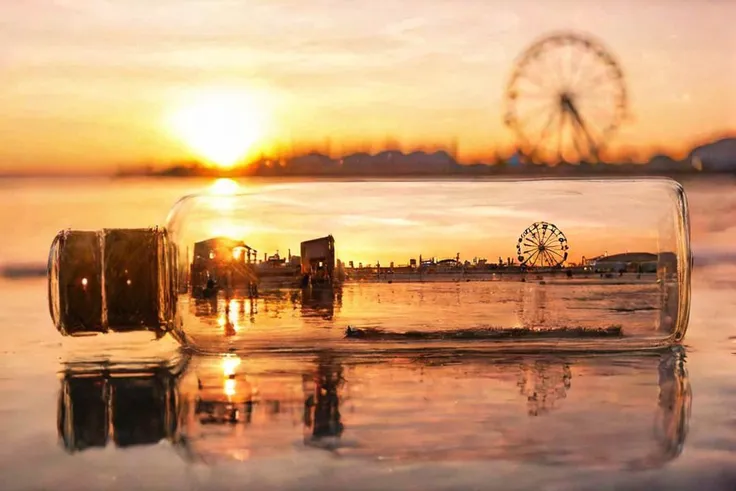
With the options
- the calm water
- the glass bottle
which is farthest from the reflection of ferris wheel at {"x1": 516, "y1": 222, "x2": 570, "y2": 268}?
the calm water

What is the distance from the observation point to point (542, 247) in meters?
1.06

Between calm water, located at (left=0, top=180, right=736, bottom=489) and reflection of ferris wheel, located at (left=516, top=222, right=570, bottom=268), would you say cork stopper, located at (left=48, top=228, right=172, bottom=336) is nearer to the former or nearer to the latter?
calm water, located at (left=0, top=180, right=736, bottom=489)

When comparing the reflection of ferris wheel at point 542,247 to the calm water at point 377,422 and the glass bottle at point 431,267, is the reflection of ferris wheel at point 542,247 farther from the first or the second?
the calm water at point 377,422

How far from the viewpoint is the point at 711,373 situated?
841 millimetres

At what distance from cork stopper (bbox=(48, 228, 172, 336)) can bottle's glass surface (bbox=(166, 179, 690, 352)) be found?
82mm

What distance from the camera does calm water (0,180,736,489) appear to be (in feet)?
1.69

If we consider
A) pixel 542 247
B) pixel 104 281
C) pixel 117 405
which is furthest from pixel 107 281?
pixel 542 247

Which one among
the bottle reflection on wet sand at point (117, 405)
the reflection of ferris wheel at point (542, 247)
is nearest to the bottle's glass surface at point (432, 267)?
the reflection of ferris wheel at point (542, 247)

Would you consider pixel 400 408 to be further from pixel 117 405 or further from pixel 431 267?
pixel 431 267

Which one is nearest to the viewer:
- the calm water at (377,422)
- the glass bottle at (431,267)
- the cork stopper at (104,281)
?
the calm water at (377,422)

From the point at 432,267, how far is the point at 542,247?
0.13 m

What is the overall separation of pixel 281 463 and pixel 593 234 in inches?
24.8

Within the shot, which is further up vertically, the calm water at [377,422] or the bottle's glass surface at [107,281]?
the bottle's glass surface at [107,281]

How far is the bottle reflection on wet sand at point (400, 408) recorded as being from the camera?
57 centimetres
